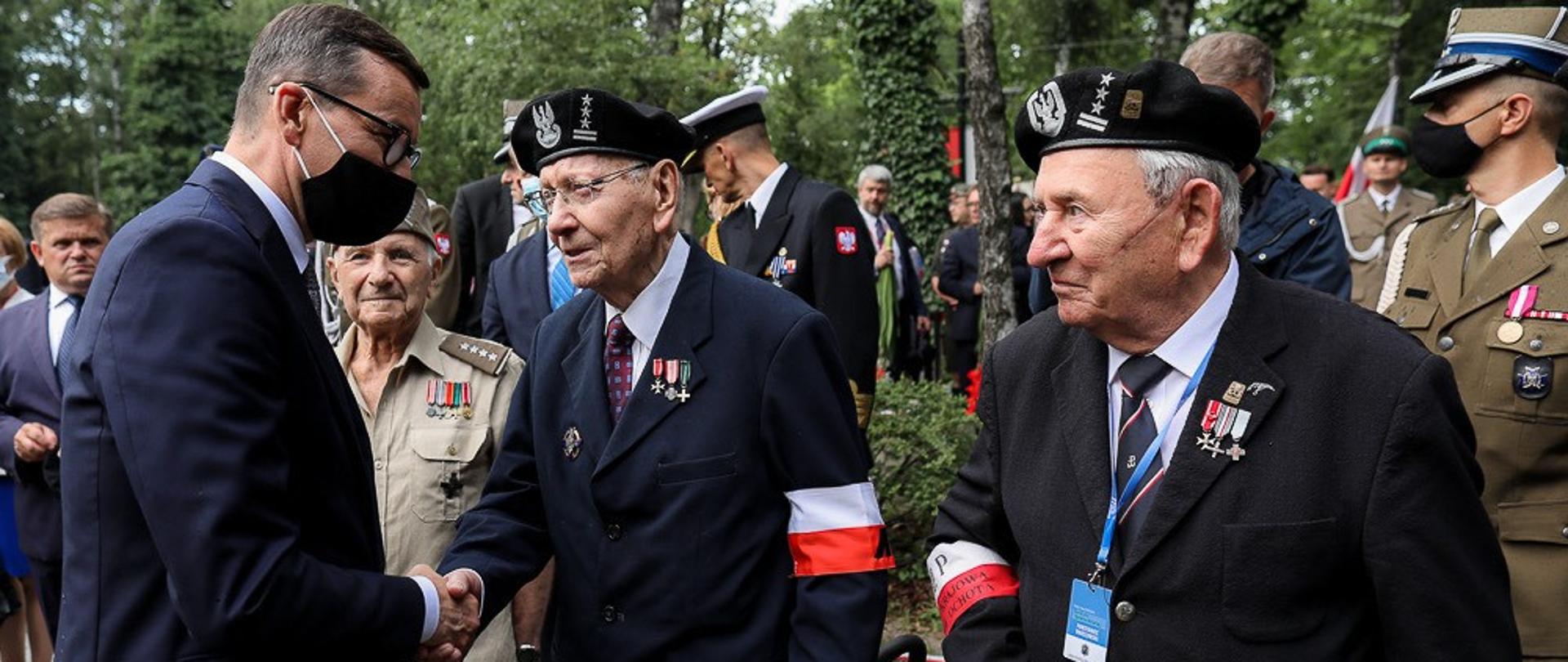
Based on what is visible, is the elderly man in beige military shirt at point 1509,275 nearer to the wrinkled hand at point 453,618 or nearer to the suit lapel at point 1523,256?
the suit lapel at point 1523,256

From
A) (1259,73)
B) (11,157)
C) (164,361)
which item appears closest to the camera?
(164,361)

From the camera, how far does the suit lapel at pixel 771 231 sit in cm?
592

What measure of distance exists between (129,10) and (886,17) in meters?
38.2

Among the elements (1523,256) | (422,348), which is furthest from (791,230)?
(1523,256)

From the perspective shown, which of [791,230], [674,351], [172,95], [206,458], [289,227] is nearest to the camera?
[206,458]

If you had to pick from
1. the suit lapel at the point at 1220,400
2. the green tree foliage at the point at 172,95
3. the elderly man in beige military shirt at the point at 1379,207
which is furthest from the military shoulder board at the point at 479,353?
the green tree foliage at the point at 172,95

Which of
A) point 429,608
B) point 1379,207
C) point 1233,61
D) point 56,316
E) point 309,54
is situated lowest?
point 429,608

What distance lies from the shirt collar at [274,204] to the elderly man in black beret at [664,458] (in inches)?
29.4

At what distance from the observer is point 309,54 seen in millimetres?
2592

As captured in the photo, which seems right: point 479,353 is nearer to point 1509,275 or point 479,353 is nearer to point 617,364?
point 617,364

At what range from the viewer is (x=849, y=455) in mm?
3088

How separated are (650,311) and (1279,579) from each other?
159 cm

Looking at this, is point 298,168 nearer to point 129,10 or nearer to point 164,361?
point 164,361

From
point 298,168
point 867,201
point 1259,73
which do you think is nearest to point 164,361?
point 298,168
